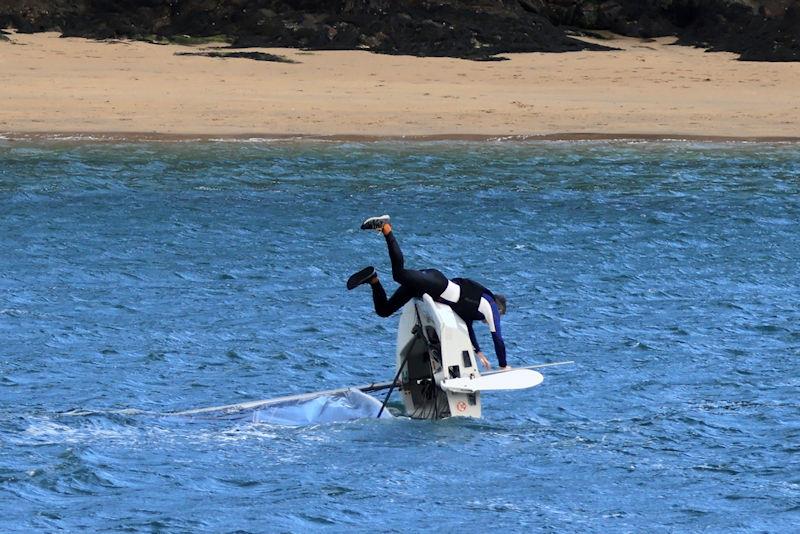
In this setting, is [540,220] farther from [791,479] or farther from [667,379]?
[791,479]

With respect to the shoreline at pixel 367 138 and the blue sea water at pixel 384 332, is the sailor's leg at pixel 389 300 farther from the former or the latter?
the shoreline at pixel 367 138

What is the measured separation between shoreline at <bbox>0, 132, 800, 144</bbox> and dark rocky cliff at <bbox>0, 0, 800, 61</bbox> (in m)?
6.51

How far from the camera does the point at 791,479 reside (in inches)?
548

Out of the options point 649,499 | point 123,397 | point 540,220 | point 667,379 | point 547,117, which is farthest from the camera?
point 547,117

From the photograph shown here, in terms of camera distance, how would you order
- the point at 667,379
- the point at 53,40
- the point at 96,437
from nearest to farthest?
1. the point at 96,437
2. the point at 667,379
3. the point at 53,40

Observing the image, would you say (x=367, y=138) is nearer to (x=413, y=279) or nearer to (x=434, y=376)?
(x=413, y=279)

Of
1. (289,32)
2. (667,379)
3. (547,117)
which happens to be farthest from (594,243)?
(289,32)

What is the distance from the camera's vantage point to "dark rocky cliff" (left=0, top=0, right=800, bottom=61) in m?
40.2

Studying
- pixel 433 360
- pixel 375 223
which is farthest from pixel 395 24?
pixel 375 223

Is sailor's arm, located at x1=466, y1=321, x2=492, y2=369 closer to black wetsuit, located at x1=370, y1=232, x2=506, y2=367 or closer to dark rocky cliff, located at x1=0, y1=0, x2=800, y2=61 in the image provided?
black wetsuit, located at x1=370, y1=232, x2=506, y2=367

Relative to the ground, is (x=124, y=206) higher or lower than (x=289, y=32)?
lower

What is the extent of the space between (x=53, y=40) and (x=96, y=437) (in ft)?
89.8

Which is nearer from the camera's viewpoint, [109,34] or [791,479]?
[791,479]

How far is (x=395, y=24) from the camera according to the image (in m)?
40.7
